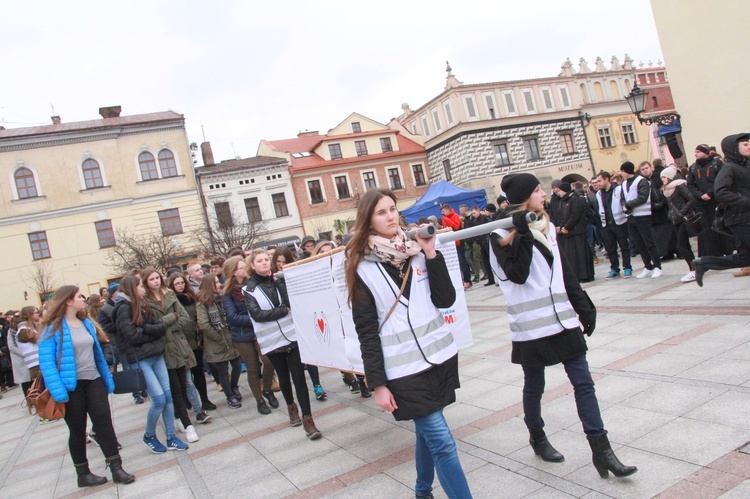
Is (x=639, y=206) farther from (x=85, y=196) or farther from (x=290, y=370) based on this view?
(x=85, y=196)

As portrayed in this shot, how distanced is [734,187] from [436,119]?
38.4m

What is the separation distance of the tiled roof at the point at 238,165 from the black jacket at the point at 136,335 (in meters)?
33.0

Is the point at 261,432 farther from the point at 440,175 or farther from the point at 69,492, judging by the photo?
the point at 440,175

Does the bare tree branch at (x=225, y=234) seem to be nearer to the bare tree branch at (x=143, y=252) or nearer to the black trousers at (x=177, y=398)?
the bare tree branch at (x=143, y=252)

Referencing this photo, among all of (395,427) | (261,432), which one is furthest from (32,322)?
(395,427)

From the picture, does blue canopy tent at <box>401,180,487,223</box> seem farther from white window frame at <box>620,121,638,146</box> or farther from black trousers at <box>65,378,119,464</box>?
white window frame at <box>620,121,638,146</box>

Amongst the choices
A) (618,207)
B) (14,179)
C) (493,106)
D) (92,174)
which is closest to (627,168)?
(618,207)

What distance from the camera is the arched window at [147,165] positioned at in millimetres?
34438

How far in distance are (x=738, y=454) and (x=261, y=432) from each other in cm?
440

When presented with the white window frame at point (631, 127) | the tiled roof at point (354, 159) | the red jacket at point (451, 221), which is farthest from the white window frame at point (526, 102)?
the red jacket at point (451, 221)

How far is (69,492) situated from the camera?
17.0 feet

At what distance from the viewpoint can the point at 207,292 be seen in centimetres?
758

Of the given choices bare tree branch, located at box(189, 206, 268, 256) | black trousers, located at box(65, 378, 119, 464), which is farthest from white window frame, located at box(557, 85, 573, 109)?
black trousers, located at box(65, 378, 119, 464)

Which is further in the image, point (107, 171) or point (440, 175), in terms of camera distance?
point (440, 175)
